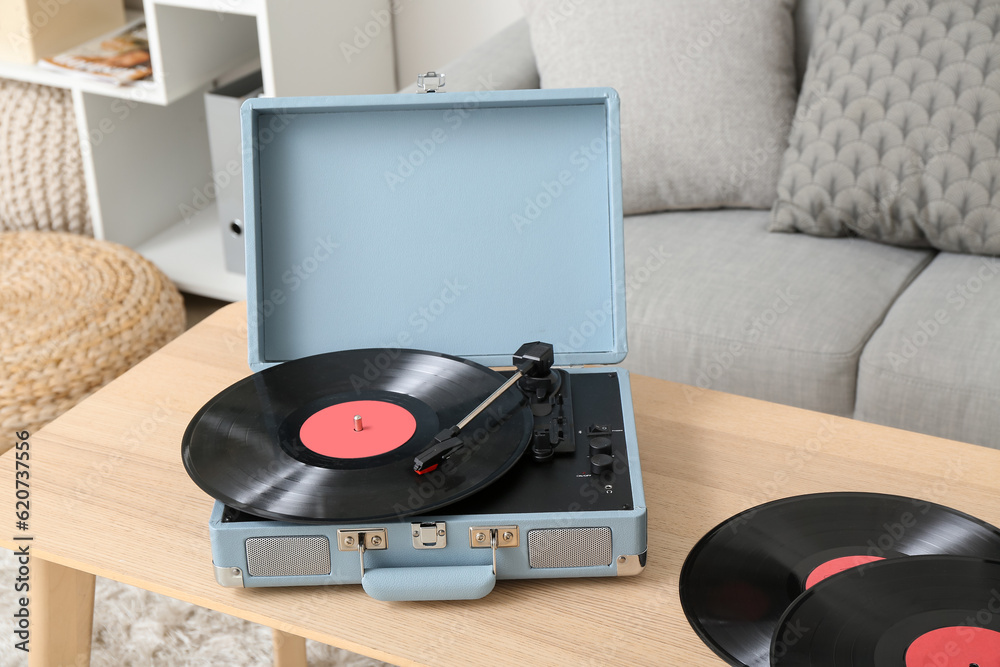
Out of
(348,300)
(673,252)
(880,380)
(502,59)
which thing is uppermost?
(502,59)

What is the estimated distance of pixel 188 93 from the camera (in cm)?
232

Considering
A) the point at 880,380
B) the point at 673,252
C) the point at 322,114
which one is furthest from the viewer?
the point at 673,252

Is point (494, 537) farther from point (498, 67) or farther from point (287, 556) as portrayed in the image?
point (498, 67)

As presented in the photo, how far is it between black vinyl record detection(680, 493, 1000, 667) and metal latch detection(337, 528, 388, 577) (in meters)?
0.26

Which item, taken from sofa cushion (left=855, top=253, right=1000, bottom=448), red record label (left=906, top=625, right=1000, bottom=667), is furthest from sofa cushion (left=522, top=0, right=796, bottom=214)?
red record label (left=906, top=625, right=1000, bottom=667)

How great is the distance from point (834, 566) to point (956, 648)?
13cm

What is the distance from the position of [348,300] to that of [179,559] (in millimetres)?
346

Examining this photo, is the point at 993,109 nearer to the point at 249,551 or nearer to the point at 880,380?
the point at 880,380

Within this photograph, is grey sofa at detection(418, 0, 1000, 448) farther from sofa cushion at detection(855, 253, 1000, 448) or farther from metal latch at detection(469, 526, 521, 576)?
metal latch at detection(469, 526, 521, 576)

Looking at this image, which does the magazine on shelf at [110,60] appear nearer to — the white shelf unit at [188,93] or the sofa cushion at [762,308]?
the white shelf unit at [188,93]

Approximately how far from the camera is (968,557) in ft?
2.39

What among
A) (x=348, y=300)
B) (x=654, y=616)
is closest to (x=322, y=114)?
(x=348, y=300)

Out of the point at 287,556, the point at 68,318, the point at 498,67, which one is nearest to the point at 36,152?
the point at 68,318

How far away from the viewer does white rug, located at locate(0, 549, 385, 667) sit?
137 cm
